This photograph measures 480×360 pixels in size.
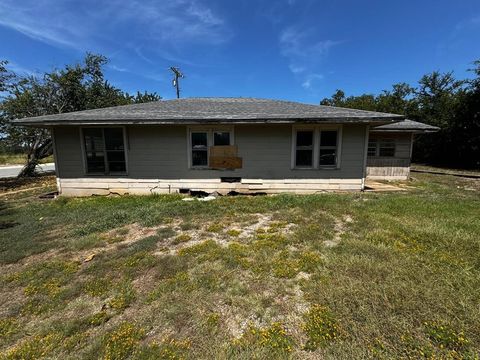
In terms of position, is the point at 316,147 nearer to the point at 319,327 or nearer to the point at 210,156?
the point at 210,156

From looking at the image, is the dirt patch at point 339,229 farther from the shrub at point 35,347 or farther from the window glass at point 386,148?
the window glass at point 386,148

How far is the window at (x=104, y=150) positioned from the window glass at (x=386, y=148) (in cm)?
1188

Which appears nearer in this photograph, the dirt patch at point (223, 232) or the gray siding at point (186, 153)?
the dirt patch at point (223, 232)

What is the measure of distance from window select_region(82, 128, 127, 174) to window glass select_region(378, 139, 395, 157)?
11878 millimetres

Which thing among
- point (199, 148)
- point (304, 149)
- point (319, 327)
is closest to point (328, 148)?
point (304, 149)

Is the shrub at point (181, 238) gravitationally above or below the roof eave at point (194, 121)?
below

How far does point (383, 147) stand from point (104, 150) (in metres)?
12.6

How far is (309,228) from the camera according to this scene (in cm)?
492

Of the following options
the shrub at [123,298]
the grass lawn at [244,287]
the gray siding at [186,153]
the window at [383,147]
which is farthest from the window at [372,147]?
the shrub at [123,298]

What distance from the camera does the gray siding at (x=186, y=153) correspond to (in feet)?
26.1

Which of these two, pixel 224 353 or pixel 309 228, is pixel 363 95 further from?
pixel 224 353

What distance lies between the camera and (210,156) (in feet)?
26.6

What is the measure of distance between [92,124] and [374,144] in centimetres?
1240

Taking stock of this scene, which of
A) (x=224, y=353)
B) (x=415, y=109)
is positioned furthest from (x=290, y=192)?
(x=415, y=109)
